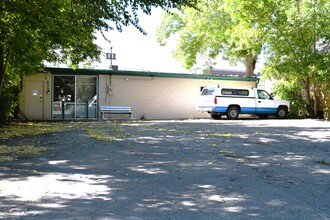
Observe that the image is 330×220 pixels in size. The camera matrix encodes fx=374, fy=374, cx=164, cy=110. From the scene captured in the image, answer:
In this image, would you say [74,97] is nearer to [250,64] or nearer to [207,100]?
[207,100]

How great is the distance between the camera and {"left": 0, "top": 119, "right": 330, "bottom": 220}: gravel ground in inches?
166

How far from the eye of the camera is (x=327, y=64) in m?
19.1

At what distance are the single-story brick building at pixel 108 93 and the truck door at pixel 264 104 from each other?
327 centimetres

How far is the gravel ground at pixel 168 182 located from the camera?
13.8 ft

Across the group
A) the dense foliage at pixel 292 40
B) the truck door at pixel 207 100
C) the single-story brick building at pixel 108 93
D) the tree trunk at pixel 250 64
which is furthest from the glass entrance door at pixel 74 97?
the tree trunk at pixel 250 64

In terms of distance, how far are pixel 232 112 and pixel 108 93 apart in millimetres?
7570

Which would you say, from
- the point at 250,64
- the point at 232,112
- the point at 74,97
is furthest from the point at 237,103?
the point at 74,97

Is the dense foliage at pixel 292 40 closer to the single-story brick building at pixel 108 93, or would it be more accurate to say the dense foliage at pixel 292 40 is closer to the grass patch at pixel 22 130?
the single-story brick building at pixel 108 93

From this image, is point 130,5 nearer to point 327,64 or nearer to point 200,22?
point 327,64

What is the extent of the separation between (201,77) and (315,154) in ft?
55.9

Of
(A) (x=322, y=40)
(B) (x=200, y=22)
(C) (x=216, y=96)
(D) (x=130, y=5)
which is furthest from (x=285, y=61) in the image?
(D) (x=130, y=5)

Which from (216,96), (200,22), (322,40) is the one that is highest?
(200,22)

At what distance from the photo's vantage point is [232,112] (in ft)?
74.2

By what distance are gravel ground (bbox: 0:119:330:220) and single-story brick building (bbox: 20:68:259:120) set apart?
12.5m
